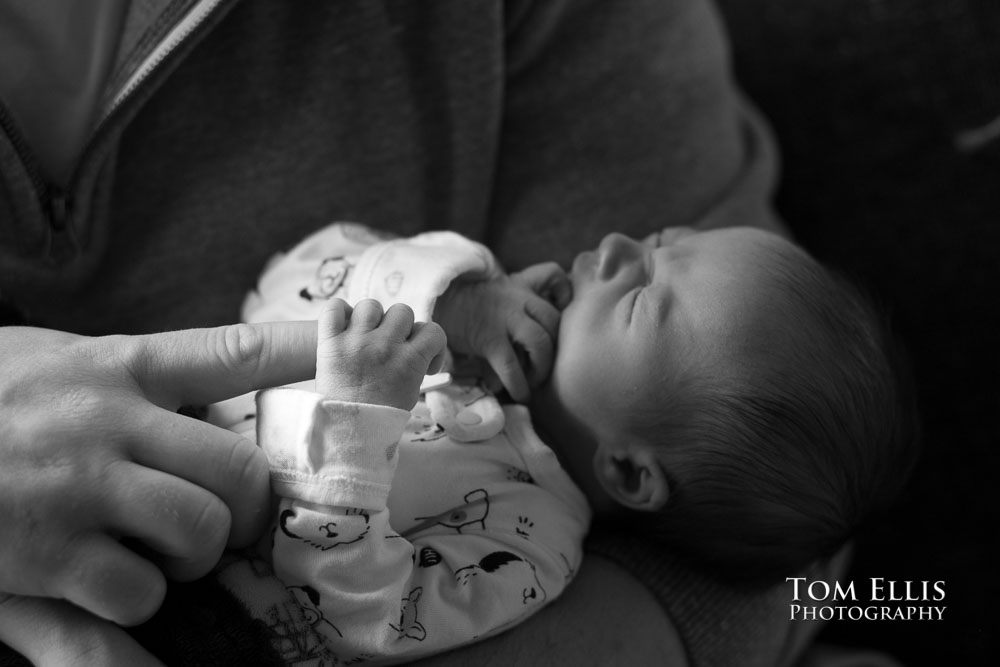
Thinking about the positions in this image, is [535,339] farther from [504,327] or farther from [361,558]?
[361,558]

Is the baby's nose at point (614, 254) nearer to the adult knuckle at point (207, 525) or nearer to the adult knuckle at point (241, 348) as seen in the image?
the adult knuckle at point (241, 348)

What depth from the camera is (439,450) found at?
1025 millimetres

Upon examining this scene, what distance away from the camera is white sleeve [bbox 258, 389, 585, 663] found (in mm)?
832

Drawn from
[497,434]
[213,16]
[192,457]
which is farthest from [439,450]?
[213,16]

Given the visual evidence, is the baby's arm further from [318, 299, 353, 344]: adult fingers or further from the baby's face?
the baby's face

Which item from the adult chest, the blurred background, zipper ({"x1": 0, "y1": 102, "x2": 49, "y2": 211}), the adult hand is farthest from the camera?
the blurred background

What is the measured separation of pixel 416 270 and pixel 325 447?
0.94ft

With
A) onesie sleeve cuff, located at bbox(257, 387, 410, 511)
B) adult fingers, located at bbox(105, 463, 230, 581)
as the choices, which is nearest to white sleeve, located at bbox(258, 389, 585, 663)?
onesie sleeve cuff, located at bbox(257, 387, 410, 511)

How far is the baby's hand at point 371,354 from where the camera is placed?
2.76ft

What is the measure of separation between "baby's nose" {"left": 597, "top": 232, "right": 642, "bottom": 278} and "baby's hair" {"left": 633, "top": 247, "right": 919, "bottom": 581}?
0.17 metres

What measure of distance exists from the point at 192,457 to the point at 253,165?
1.73 ft

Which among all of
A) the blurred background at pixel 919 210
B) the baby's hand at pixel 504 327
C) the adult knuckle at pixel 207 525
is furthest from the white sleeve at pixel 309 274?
the blurred background at pixel 919 210

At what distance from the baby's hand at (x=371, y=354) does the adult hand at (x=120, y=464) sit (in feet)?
0.16

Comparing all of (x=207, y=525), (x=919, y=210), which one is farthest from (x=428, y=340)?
(x=919, y=210)
